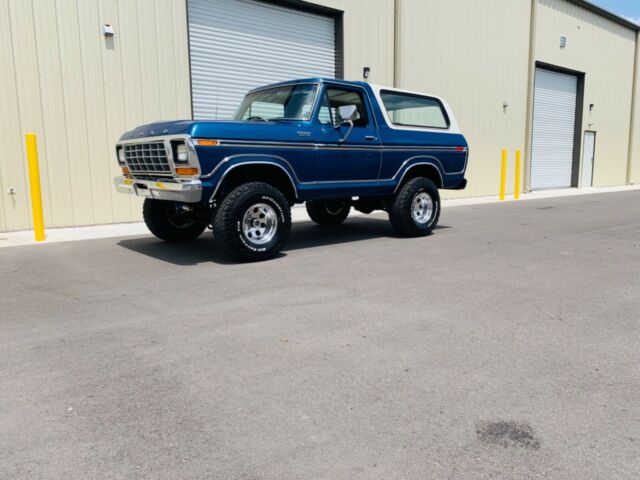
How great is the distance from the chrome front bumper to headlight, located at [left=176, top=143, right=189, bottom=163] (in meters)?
0.23

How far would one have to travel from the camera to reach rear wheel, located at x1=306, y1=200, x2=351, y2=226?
8.95 metres

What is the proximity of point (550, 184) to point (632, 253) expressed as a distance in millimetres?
14449

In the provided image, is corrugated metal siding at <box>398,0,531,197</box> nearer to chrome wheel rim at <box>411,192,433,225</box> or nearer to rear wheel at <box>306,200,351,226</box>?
rear wheel at <box>306,200,351,226</box>

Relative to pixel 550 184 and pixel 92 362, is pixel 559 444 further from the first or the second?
pixel 550 184

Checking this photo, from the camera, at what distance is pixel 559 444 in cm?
229

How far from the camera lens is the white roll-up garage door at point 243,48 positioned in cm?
1069

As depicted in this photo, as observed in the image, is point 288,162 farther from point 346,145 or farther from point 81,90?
point 81,90

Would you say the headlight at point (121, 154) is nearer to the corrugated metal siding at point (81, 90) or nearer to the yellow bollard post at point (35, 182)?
the yellow bollard post at point (35, 182)

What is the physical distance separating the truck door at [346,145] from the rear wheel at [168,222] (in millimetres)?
1963

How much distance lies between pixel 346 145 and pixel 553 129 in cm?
1567

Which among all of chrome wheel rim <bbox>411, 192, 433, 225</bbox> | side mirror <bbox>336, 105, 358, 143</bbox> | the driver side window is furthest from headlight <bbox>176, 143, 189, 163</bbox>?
chrome wheel rim <bbox>411, 192, 433, 225</bbox>

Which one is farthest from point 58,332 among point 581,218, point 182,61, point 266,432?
point 581,218

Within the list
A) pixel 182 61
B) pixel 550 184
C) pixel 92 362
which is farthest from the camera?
pixel 550 184

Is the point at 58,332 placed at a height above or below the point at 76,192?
below
